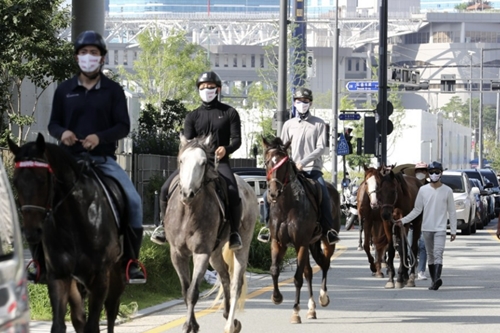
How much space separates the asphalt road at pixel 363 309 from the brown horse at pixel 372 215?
355 mm

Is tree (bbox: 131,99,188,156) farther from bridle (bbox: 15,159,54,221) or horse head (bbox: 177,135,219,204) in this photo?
bridle (bbox: 15,159,54,221)

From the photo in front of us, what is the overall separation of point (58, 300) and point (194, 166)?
3090mm

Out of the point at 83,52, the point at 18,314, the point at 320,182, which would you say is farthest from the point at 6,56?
the point at 18,314

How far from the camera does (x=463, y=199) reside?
38.2 m

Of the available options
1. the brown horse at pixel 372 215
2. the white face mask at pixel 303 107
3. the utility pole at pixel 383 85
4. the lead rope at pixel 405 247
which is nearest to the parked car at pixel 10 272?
the white face mask at pixel 303 107

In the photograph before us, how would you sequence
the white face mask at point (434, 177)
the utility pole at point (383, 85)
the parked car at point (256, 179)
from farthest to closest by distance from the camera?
the utility pole at point (383, 85) < the parked car at point (256, 179) < the white face mask at point (434, 177)

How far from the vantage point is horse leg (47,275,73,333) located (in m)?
9.11

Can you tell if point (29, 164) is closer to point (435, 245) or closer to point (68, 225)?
point (68, 225)

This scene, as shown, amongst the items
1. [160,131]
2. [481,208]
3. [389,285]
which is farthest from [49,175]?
[160,131]

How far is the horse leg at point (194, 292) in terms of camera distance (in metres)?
11.8

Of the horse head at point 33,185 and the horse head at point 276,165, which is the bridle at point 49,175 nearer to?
the horse head at point 33,185

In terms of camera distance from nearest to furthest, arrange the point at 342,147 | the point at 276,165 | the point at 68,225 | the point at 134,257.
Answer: the point at 68,225 < the point at 134,257 < the point at 276,165 < the point at 342,147

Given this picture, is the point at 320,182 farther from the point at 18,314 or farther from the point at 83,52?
the point at 18,314

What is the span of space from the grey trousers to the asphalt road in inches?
18.3
